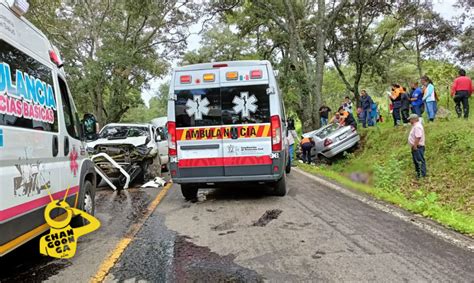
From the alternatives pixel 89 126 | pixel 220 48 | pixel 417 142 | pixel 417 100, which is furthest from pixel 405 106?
pixel 220 48

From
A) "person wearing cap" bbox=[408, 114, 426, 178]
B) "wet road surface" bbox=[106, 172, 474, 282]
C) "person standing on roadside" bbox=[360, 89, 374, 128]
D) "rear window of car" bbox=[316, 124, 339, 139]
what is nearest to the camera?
"wet road surface" bbox=[106, 172, 474, 282]

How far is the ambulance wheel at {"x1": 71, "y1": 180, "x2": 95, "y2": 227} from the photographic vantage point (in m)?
5.64

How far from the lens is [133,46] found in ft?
92.2

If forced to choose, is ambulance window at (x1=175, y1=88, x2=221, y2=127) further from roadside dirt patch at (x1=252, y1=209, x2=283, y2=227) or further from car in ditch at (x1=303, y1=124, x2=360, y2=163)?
car in ditch at (x1=303, y1=124, x2=360, y2=163)

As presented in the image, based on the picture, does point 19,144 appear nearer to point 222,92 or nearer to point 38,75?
point 38,75

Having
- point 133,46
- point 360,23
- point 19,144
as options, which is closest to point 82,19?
point 133,46

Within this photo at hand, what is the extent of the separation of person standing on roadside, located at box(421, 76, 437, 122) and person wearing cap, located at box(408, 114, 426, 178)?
349cm

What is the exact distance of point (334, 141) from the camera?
1384 centimetres

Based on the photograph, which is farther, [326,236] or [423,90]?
[423,90]

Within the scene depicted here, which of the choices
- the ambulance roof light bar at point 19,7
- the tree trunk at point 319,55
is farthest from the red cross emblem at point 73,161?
the tree trunk at point 319,55

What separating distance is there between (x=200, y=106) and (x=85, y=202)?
2621mm

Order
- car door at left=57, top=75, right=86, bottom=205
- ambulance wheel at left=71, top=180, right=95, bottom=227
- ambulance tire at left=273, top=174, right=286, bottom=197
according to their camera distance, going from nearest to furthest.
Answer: car door at left=57, top=75, right=86, bottom=205 < ambulance wheel at left=71, top=180, right=95, bottom=227 < ambulance tire at left=273, top=174, right=286, bottom=197

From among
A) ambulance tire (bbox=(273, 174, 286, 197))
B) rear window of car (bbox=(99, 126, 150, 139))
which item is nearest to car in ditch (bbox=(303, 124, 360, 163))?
rear window of car (bbox=(99, 126, 150, 139))

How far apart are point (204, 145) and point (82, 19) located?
82.1ft
